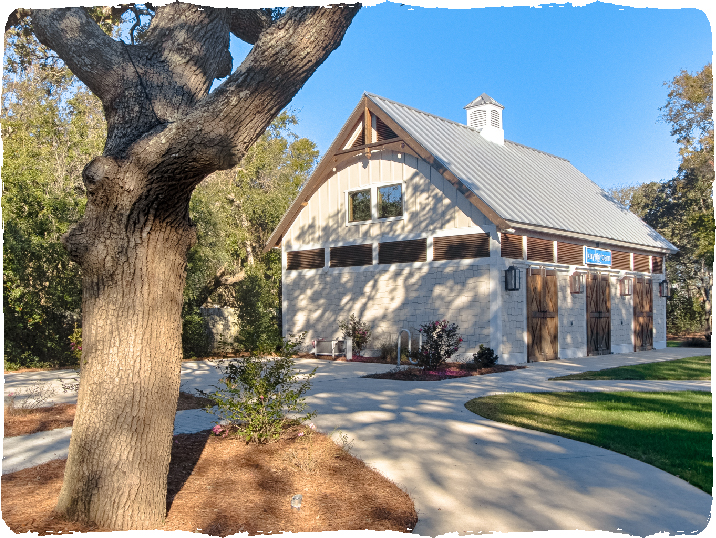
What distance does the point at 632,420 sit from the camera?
7359 mm

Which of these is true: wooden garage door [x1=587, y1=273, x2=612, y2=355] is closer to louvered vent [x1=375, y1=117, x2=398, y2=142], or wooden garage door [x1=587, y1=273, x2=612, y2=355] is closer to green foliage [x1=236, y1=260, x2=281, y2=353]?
louvered vent [x1=375, y1=117, x2=398, y2=142]

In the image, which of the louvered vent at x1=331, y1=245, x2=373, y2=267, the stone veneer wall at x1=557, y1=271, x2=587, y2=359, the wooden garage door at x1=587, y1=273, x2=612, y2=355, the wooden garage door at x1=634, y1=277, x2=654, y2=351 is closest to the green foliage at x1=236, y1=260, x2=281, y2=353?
the louvered vent at x1=331, y1=245, x2=373, y2=267

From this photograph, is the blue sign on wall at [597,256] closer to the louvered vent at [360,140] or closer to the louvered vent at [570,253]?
the louvered vent at [570,253]

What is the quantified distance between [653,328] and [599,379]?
10.6 metres

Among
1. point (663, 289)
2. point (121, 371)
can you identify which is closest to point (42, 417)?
point (121, 371)

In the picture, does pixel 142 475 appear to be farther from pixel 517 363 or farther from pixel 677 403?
pixel 517 363

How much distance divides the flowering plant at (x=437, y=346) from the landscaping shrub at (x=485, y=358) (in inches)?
20.0

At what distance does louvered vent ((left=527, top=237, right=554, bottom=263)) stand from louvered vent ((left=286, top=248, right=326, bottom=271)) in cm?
621

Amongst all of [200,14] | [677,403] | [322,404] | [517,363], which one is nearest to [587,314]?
[517,363]

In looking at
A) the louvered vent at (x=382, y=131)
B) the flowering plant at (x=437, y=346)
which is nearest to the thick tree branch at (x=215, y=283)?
the louvered vent at (x=382, y=131)

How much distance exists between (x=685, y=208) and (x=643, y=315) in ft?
36.3

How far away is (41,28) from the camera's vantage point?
175 inches

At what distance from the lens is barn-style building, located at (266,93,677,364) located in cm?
1534

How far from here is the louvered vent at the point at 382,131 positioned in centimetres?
1708
